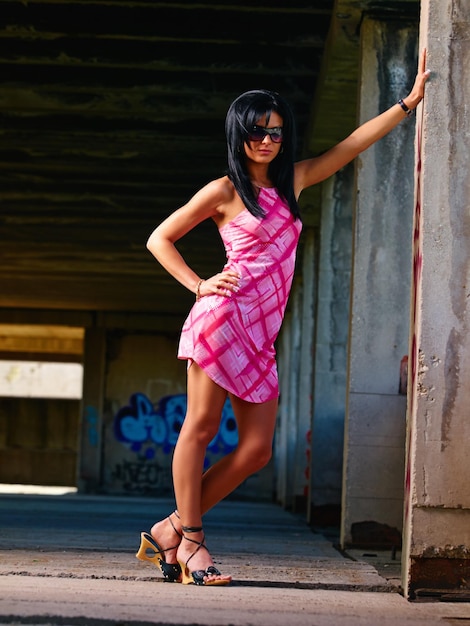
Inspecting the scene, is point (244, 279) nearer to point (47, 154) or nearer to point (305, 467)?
point (47, 154)

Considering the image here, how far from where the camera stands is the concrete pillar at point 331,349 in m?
11.6

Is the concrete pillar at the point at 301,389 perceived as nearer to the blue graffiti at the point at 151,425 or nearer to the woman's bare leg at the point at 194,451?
the blue graffiti at the point at 151,425

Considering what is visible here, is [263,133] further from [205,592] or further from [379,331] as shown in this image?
[379,331]

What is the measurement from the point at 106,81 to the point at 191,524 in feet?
25.8

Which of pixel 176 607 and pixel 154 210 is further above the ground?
pixel 154 210

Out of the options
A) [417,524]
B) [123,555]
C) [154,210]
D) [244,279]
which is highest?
[154,210]

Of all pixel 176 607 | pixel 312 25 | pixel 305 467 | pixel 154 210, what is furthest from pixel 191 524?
pixel 154 210

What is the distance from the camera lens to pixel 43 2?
9.72 meters

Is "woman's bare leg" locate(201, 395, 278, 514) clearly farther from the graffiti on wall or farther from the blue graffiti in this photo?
the blue graffiti

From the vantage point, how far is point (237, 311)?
4.23m

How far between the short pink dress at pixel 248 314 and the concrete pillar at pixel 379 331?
3435 millimetres

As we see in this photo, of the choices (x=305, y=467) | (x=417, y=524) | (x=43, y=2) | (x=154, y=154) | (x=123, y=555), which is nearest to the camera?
(x=417, y=524)

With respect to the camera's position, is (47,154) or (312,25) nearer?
(312,25)

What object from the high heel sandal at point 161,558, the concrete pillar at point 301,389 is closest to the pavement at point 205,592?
the high heel sandal at point 161,558
